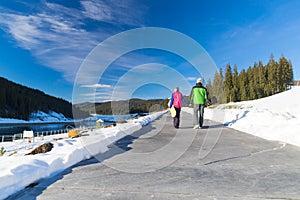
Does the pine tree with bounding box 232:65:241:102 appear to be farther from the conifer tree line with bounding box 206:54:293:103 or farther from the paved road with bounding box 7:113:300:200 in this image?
the paved road with bounding box 7:113:300:200

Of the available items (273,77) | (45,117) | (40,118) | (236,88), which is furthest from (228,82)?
(45,117)

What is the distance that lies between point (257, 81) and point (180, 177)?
295 feet

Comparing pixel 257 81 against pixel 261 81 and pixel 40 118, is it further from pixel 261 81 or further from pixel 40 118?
pixel 40 118

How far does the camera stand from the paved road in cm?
252

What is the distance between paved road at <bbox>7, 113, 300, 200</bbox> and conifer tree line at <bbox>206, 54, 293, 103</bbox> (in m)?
75.9

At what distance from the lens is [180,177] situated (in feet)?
10.2

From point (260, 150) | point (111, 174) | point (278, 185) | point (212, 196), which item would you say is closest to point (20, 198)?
point (111, 174)

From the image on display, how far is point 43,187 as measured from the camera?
2.77 meters

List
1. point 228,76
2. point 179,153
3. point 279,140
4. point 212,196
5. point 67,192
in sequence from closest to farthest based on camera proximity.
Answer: point 212,196, point 67,192, point 179,153, point 279,140, point 228,76

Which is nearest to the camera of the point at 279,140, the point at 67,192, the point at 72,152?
the point at 67,192

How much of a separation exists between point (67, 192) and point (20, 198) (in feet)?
1.58

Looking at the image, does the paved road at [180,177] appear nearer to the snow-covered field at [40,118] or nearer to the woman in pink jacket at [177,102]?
the woman in pink jacket at [177,102]

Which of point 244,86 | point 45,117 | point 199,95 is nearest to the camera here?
point 199,95

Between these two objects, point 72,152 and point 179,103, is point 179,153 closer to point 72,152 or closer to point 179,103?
point 72,152
